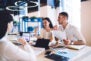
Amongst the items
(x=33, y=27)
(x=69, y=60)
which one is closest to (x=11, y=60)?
(x=69, y=60)

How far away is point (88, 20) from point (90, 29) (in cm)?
22

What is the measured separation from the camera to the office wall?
385cm

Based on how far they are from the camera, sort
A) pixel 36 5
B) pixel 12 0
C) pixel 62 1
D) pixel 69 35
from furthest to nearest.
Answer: pixel 62 1 → pixel 36 5 → pixel 12 0 → pixel 69 35

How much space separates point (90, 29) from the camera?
3.89m

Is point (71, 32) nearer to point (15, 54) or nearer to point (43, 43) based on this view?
point (43, 43)

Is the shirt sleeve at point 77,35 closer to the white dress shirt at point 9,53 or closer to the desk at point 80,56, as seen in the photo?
the desk at point 80,56

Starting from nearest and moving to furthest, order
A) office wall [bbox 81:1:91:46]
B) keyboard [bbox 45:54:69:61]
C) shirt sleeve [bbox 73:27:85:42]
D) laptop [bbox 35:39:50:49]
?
keyboard [bbox 45:54:69:61]
laptop [bbox 35:39:50:49]
shirt sleeve [bbox 73:27:85:42]
office wall [bbox 81:1:91:46]

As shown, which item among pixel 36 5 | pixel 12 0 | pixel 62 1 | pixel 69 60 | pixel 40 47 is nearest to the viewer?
pixel 69 60

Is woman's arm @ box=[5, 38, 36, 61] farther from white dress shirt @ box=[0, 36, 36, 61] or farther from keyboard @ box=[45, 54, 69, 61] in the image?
keyboard @ box=[45, 54, 69, 61]

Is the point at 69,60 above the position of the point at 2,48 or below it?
below

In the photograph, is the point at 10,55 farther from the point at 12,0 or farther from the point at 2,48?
the point at 12,0

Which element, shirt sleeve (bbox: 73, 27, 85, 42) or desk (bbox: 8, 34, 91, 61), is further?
shirt sleeve (bbox: 73, 27, 85, 42)

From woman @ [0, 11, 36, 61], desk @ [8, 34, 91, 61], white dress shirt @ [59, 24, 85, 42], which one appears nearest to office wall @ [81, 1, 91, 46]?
white dress shirt @ [59, 24, 85, 42]

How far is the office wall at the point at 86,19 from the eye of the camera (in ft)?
12.6
